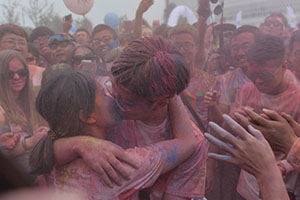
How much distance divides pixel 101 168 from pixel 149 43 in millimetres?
624

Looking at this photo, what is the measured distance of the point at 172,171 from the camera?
1619mm

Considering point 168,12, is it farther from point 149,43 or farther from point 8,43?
point 8,43

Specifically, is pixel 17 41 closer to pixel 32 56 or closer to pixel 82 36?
pixel 32 56

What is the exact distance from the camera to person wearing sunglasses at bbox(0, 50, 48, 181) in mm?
1585

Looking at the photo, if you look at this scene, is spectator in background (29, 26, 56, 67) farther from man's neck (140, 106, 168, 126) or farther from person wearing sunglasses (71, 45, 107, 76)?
man's neck (140, 106, 168, 126)

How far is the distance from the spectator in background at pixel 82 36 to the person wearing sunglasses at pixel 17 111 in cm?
37

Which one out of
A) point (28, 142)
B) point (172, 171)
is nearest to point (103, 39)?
point (28, 142)

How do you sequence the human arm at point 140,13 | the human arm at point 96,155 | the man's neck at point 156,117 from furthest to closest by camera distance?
the human arm at point 140,13
the man's neck at point 156,117
the human arm at point 96,155

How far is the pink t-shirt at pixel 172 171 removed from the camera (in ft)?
5.33

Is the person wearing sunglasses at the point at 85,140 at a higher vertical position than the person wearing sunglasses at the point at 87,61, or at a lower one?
lower

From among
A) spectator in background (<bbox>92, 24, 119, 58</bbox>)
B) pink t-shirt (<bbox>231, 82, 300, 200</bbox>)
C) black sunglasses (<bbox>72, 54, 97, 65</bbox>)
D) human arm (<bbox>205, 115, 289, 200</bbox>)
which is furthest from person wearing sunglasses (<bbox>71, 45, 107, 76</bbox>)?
pink t-shirt (<bbox>231, 82, 300, 200</bbox>)

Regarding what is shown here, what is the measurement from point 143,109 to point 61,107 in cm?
40

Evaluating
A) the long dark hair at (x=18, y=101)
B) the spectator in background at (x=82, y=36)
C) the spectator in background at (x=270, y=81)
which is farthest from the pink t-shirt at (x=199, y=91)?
the long dark hair at (x=18, y=101)

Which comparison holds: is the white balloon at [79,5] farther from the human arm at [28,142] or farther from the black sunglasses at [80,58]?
the human arm at [28,142]
